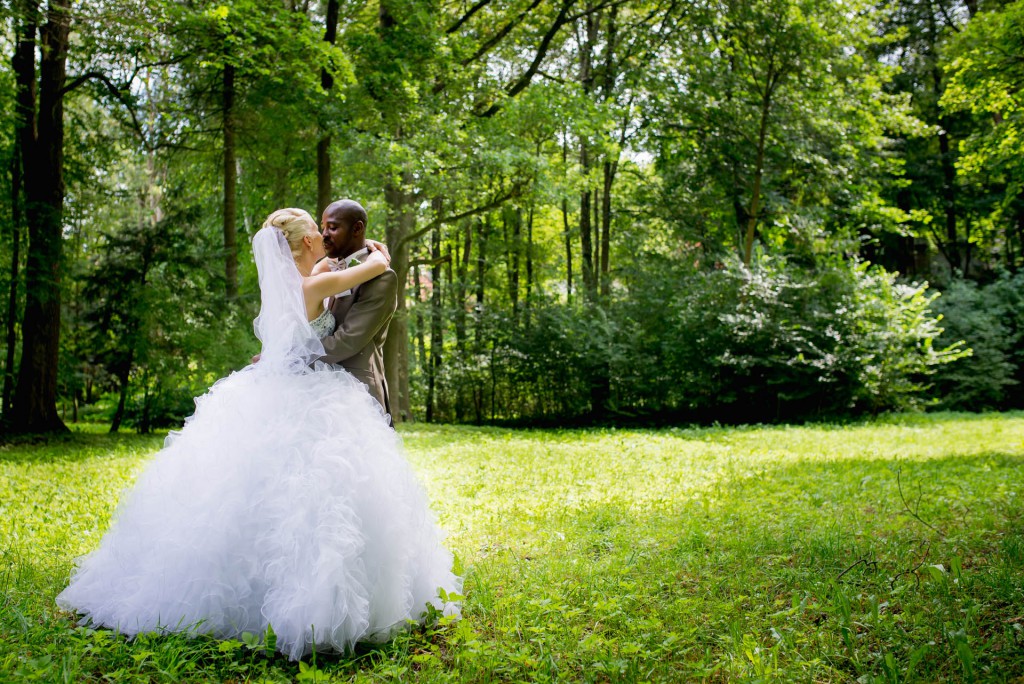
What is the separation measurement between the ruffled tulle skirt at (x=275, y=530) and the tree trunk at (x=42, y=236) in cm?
969

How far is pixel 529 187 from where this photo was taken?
14789 mm

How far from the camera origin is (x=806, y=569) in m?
4.65

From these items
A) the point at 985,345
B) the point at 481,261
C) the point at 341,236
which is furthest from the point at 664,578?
the point at 481,261

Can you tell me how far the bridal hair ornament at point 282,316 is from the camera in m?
3.71

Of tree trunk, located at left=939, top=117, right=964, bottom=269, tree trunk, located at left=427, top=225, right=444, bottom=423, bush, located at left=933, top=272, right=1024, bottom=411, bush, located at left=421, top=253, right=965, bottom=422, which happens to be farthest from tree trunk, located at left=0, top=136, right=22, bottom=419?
tree trunk, located at left=939, top=117, right=964, bottom=269

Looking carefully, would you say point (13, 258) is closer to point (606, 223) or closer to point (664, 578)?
point (664, 578)

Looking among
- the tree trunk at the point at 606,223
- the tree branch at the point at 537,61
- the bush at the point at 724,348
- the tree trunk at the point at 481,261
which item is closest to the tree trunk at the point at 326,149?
the tree branch at the point at 537,61

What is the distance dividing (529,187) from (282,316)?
11567 mm

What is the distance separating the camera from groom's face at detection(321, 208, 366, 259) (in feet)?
12.8

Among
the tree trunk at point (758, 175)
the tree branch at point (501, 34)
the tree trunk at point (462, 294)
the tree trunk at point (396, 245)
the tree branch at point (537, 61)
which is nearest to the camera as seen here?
the tree trunk at point (396, 245)

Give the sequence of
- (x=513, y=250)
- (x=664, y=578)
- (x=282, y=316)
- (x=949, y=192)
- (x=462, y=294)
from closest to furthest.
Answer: (x=282, y=316) → (x=664, y=578) → (x=462, y=294) → (x=513, y=250) → (x=949, y=192)

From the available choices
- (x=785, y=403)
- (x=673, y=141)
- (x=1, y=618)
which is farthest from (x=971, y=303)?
(x=1, y=618)

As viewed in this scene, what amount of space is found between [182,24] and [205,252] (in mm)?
4593

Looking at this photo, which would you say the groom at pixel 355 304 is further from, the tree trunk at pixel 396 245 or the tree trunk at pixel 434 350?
the tree trunk at pixel 434 350
